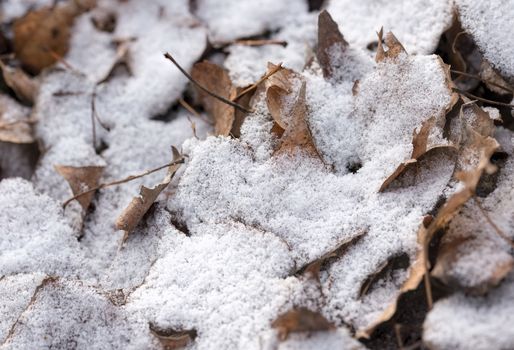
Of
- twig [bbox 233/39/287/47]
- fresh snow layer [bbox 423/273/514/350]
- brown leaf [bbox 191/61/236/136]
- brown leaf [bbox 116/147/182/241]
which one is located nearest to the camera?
fresh snow layer [bbox 423/273/514/350]

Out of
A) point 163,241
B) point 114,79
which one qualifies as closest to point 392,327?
point 163,241

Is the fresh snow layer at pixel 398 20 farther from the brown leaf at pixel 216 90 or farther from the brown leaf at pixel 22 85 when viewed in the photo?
the brown leaf at pixel 22 85

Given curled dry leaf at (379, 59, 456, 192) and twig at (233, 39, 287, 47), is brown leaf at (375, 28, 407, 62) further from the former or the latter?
twig at (233, 39, 287, 47)

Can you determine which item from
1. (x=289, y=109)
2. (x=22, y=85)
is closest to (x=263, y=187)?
(x=289, y=109)

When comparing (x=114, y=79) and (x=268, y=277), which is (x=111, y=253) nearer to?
(x=268, y=277)

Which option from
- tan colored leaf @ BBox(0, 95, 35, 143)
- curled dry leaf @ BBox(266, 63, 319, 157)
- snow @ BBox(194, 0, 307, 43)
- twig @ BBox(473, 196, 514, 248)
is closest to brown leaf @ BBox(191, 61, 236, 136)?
curled dry leaf @ BBox(266, 63, 319, 157)

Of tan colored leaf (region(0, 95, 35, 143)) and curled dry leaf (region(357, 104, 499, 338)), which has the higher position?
curled dry leaf (region(357, 104, 499, 338))

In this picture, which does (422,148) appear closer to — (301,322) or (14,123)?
(301,322)
